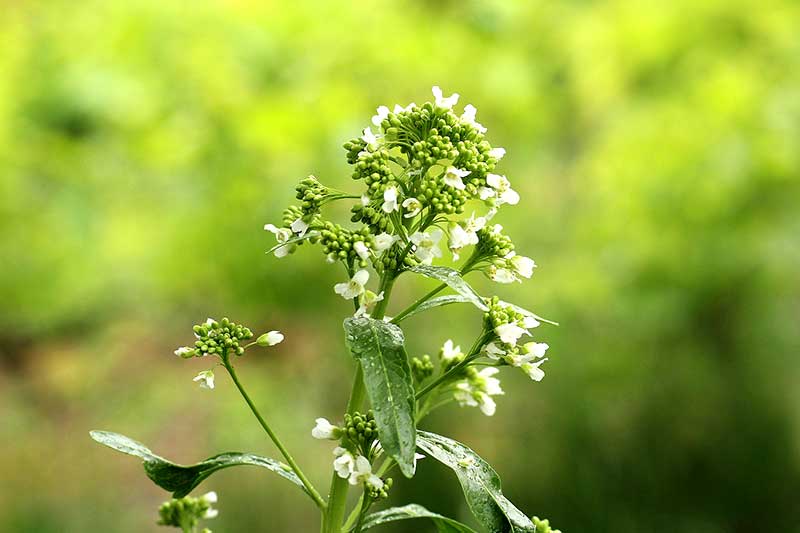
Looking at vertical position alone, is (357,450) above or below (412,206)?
below

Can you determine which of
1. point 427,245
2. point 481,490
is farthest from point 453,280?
point 481,490

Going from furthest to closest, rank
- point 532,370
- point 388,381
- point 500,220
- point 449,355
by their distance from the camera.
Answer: point 500,220
point 449,355
point 532,370
point 388,381

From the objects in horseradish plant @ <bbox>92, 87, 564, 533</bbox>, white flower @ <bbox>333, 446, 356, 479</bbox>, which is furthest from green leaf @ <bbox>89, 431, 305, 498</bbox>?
white flower @ <bbox>333, 446, 356, 479</bbox>

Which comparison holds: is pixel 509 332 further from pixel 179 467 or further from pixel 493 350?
pixel 179 467

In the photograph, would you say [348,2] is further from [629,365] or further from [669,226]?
[629,365]

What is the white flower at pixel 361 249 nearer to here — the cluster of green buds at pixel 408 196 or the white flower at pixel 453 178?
the cluster of green buds at pixel 408 196

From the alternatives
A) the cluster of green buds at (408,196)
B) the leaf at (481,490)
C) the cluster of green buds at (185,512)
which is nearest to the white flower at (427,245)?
the cluster of green buds at (408,196)

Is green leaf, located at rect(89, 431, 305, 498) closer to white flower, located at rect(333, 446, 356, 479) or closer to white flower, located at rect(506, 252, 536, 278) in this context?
white flower, located at rect(333, 446, 356, 479)

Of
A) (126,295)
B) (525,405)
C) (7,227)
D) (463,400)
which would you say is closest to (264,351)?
(126,295)
